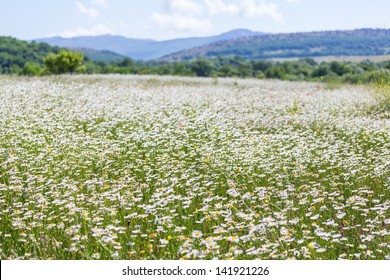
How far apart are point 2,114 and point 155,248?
691cm

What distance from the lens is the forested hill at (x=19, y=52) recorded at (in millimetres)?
88925

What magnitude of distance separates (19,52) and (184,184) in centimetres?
9612

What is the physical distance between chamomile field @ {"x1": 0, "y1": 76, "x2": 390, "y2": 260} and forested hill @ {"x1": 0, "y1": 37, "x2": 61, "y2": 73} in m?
79.5

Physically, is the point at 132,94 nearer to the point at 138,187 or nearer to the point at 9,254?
the point at 138,187

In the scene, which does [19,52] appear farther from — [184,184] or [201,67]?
[184,184]

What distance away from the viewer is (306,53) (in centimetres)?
15162

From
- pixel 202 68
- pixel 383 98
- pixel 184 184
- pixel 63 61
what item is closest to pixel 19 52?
pixel 202 68

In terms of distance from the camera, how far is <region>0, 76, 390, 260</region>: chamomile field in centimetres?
463

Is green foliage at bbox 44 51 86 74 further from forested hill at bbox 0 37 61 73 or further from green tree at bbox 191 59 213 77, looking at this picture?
forested hill at bbox 0 37 61 73


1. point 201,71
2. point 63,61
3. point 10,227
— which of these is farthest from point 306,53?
point 10,227

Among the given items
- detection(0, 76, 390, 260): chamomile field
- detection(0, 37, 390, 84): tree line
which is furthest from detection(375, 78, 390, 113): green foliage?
detection(0, 37, 390, 84): tree line

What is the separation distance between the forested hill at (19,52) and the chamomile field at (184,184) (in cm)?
7946

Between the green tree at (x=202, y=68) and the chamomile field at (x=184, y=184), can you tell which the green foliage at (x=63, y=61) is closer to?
the green tree at (x=202, y=68)

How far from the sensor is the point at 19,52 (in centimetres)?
9506
